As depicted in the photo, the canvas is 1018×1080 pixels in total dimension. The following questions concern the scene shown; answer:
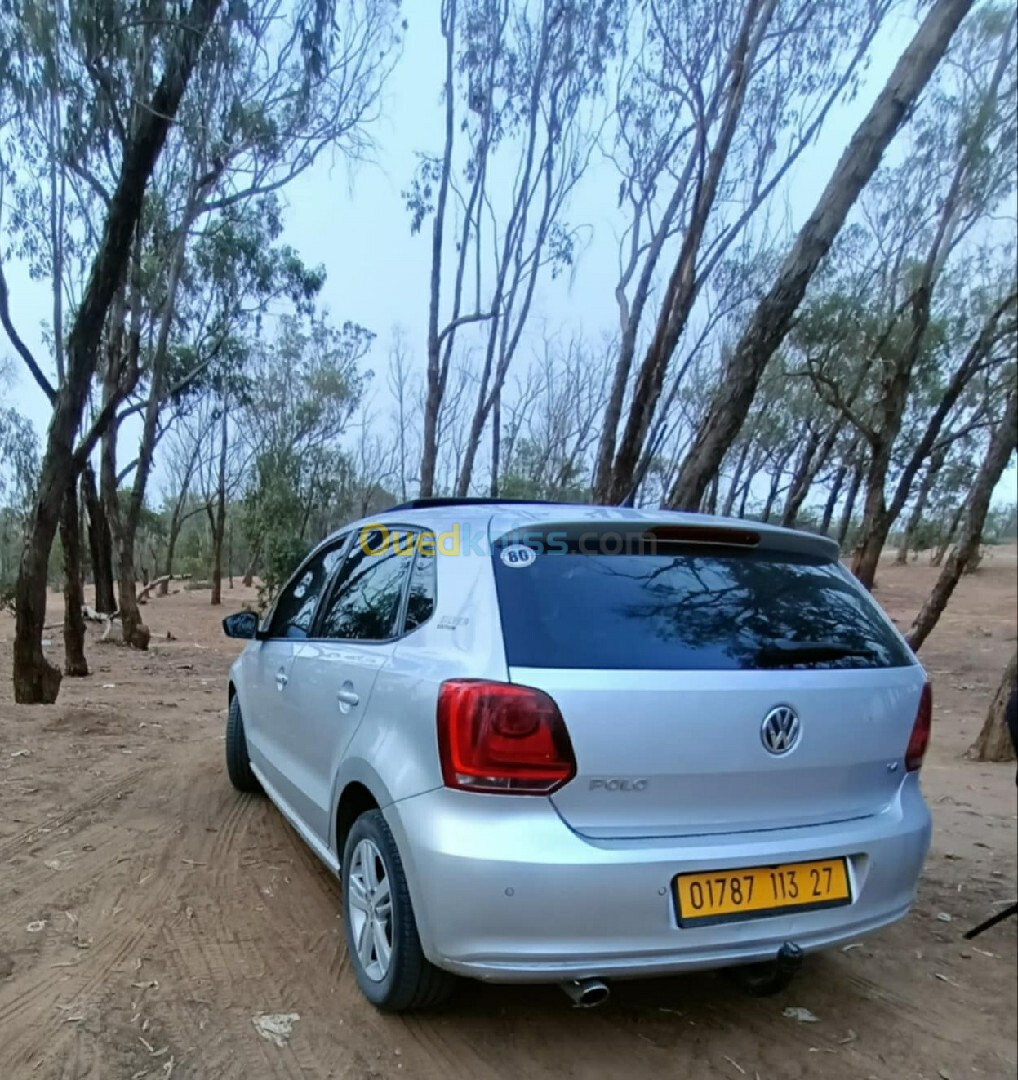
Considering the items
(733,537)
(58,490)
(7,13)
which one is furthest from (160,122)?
(733,537)

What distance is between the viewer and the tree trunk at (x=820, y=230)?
212 inches

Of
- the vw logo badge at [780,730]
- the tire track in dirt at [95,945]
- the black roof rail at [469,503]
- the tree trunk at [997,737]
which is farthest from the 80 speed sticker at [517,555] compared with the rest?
the tree trunk at [997,737]

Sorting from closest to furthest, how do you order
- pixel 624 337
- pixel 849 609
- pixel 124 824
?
1. pixel 849 609
2. pixel 124 824
3. pixel 624 337

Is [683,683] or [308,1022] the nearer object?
[683,683]

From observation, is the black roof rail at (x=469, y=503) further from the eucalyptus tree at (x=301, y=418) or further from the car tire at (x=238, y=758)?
the eucalyptus tree at (x=301, y=418)

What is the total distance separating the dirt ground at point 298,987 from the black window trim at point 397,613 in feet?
3.37

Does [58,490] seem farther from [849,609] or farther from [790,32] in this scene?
[790,32]

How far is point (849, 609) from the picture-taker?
7.97 ft

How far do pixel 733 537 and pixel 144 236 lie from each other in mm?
13129

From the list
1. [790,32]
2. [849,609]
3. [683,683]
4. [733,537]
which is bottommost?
[683,683]

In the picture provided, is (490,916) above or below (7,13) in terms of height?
below

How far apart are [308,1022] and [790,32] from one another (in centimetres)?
1237

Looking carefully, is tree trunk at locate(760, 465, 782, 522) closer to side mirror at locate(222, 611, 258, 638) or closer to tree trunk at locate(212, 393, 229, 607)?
tree trunk at locate(212, 393, 229, 607)

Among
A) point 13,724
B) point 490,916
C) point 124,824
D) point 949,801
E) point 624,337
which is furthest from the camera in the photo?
point 624,337
